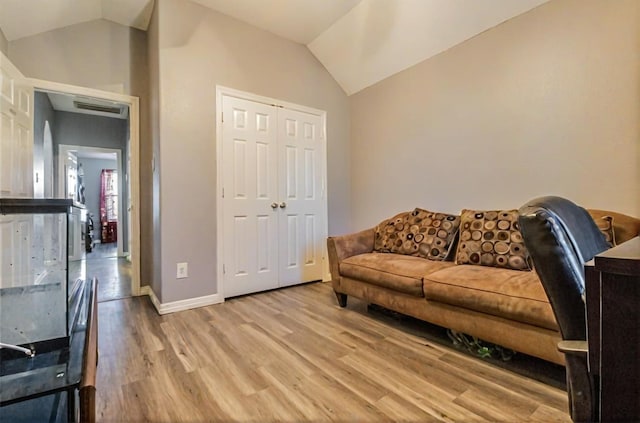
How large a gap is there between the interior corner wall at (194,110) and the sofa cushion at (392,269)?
1.32m

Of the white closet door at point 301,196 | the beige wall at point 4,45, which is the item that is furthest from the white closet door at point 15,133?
the white closet door at point 301,196

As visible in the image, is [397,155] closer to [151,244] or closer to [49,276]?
[151,244]

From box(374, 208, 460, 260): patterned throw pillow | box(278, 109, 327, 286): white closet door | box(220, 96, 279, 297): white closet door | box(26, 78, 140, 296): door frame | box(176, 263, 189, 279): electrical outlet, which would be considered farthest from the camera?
box(278, 109, 327, 286): white closet door

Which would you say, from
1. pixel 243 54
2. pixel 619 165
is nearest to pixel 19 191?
pixel 243 54

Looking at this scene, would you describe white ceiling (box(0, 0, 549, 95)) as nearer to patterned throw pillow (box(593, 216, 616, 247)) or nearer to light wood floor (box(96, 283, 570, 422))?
patterned throw pillow (box(593, 216, 616, 247))

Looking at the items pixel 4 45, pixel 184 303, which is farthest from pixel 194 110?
pixel 184 303

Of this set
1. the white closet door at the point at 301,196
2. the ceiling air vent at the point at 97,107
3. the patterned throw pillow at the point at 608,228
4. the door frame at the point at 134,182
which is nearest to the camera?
the patterned throw pillow at the point at 608,228

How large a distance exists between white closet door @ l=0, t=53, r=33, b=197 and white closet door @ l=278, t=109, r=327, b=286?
2.12 metres

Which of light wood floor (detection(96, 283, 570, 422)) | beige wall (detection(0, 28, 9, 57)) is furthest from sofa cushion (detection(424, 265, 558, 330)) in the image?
beige wall (detection(0, 28, 9, 57))

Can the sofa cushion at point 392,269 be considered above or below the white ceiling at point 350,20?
below

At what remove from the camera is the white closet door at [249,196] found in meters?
2.87

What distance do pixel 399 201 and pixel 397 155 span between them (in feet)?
1.64

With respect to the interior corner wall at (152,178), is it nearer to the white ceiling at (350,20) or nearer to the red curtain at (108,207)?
the white ceiling at (350,20)

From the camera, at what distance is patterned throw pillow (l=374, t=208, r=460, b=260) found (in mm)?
2441
